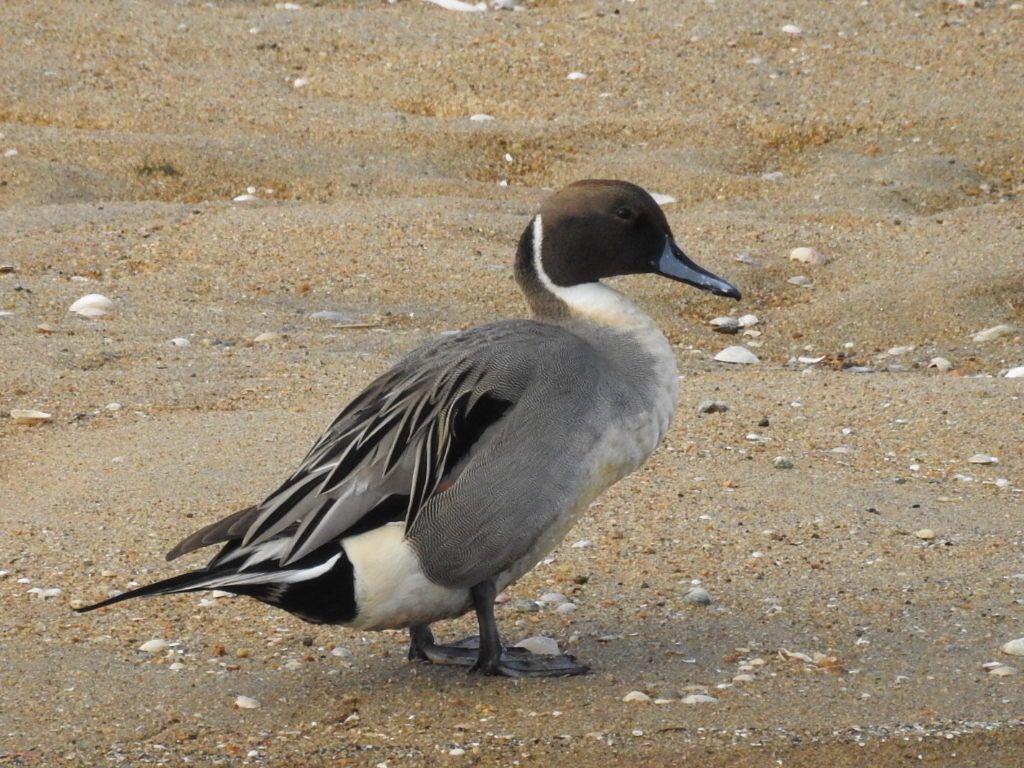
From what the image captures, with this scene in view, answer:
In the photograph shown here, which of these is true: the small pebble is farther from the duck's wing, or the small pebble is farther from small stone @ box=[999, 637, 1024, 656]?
small stone @ box=[999, 637, 1024, 656]

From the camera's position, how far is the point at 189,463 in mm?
5645

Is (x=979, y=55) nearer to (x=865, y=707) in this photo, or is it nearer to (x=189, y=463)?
(x=189, y=463)

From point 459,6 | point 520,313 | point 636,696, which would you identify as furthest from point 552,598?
point 459,6

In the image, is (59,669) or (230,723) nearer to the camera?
(230,723)

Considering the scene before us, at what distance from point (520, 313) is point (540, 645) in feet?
11.1

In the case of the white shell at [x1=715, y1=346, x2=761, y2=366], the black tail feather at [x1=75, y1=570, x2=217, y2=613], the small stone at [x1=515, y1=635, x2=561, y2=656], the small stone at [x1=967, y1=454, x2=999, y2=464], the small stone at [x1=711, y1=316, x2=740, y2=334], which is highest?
the black tail feather at [x1=75, y1=570, x2=217, y2=613]

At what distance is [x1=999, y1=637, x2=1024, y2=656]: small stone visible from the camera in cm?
418

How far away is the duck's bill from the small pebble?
1.54 meters

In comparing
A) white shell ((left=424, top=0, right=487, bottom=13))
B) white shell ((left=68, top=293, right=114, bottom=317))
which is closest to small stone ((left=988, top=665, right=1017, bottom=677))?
white shell ((left=68, top=293, right=114, bottom=317))

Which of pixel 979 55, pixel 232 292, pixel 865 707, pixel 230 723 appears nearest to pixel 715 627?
pixel 865 707

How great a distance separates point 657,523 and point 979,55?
7.15 metres

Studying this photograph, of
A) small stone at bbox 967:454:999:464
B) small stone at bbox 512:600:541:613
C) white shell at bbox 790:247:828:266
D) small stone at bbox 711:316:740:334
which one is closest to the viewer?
small stone at bbox 512:600:541:613

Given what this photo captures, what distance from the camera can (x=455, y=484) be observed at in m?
3.91

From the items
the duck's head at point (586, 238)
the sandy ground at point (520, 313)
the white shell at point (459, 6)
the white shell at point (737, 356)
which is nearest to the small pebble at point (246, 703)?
the sandy ground at point (520, 313)
